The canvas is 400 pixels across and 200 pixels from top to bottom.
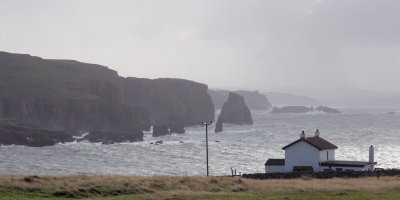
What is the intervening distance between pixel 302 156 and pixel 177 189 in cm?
2510

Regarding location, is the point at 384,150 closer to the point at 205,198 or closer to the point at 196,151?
the point at 196,151

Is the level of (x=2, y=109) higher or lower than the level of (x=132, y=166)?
higher

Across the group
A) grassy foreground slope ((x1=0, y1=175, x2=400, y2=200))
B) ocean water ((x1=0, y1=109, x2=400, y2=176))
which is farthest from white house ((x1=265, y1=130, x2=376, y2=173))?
ocean water ((x1=0, y1=109, x2=400, y2=176))

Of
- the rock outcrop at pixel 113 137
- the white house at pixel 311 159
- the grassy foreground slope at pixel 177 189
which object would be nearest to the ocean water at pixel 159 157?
the rock outcrop at pixel 113 137

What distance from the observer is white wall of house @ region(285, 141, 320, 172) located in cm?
6644

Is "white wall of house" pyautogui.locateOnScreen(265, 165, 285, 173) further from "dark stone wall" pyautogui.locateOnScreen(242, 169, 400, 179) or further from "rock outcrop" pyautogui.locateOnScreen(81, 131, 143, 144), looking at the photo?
"rock outcrop" pyautogui.locateOnScreen(81, 131, 143, 144)

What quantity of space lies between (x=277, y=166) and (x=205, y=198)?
1165 inches

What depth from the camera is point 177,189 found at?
44969 mm

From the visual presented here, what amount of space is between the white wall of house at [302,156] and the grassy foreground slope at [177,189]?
1643 cm

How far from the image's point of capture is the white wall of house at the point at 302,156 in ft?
218

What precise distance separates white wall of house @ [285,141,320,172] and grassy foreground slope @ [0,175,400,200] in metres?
16.4

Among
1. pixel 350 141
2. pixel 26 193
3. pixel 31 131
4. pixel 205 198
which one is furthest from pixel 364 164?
pixel 31 131

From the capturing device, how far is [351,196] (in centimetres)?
4066

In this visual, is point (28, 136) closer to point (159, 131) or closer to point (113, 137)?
point (113, 137)
